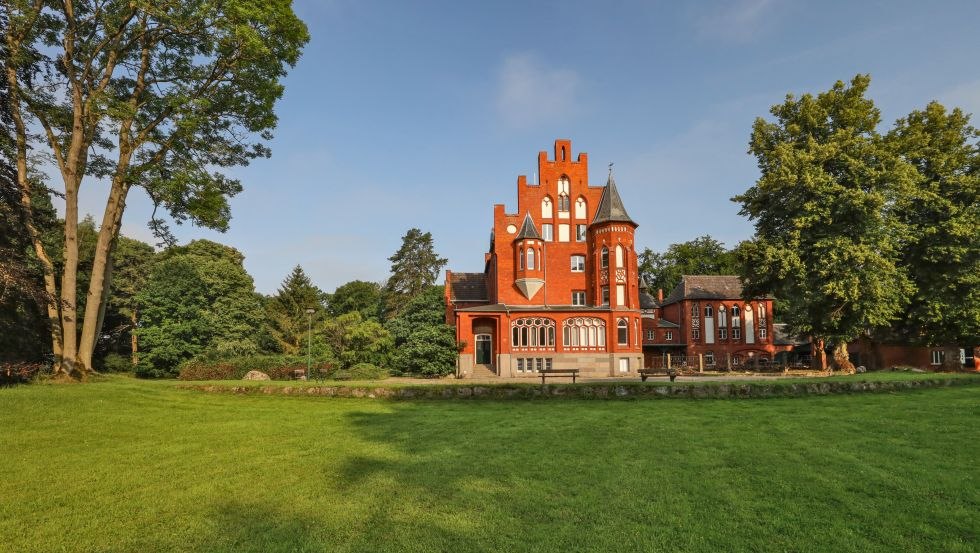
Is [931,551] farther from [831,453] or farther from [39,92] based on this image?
[39,92]

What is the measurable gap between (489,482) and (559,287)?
108ft

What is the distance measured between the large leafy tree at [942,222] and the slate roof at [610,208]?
53.6 ft

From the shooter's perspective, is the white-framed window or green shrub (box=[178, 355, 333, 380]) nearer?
green shrub (box=[178, 355, 333, 380])

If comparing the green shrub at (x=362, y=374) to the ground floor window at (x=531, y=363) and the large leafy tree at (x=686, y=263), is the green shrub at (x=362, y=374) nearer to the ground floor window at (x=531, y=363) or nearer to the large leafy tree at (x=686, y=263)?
the ground floor window at (x=531, y=363)

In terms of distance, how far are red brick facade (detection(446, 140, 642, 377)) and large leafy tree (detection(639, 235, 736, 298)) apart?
2798 centimetres

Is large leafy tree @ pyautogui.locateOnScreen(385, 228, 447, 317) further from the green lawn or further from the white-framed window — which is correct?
the green lawn

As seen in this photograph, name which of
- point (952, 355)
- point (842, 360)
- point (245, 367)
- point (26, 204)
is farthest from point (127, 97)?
point (952, 355)

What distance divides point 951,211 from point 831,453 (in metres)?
26.6

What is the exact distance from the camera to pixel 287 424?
38.6 ft

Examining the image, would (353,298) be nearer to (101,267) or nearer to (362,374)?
(362,374)

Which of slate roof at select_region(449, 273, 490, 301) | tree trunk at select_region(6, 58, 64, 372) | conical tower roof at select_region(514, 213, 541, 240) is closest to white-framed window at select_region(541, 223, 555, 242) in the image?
conical tower roof at select_region(514, 213, 541, 240)

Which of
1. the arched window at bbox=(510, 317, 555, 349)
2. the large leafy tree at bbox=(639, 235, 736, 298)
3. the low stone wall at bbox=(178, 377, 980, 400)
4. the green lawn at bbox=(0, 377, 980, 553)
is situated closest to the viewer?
the green lawn at bbox=(0, 377, 980, 553)

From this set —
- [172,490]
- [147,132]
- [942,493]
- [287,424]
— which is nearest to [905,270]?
[942,493]

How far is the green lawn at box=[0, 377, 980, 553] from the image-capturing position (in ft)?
16.6
